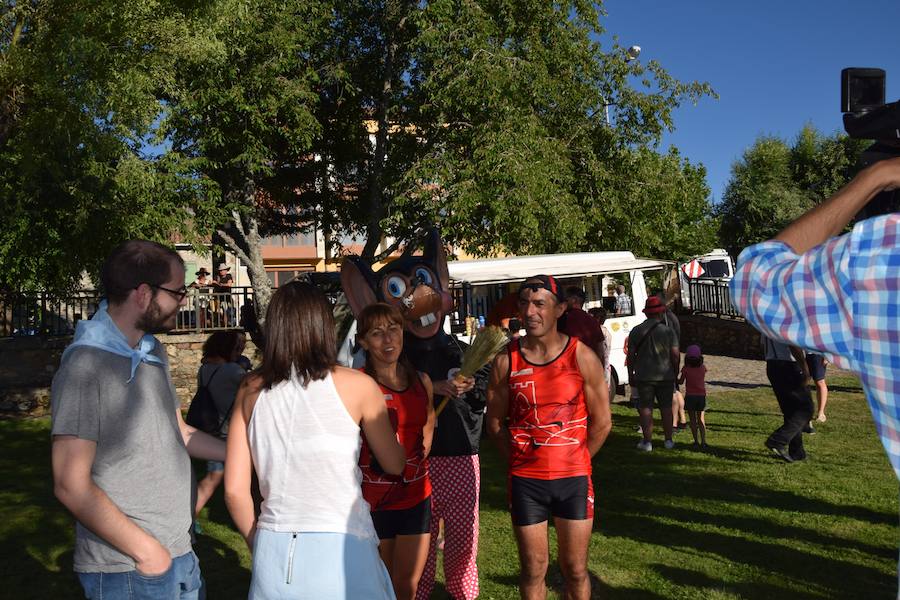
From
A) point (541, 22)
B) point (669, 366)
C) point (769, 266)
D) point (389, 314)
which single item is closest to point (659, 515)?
point (669, 366)

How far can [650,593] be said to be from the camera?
5.29 meters

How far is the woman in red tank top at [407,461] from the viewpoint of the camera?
4.18 m

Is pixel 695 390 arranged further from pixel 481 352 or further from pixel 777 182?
pixel 777 182

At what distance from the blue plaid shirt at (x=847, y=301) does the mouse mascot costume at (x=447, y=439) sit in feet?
10.1

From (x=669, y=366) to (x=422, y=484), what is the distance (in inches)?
249

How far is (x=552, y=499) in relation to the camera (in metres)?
4.36

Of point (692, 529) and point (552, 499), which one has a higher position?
point (552, 499)

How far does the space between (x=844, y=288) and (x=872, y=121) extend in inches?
28.4

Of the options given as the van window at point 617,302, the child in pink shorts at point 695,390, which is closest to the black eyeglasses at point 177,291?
the child in pink shorts at point 695,390

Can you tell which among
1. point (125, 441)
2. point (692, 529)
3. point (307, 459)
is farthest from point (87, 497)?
point (692, 529)

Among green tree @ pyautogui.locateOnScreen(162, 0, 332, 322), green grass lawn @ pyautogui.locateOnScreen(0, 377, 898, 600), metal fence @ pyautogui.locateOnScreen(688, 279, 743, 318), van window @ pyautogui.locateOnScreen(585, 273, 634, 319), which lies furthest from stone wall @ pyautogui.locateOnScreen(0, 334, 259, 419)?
metal fence @ pyautogui.locateOnScreen(688, 279, 743, 318)

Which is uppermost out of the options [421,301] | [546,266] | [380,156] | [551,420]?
[380,156]

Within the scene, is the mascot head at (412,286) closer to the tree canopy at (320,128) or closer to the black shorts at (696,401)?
the black shorts at (696,401)

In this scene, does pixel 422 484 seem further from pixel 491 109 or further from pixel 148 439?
pixel 491 109
